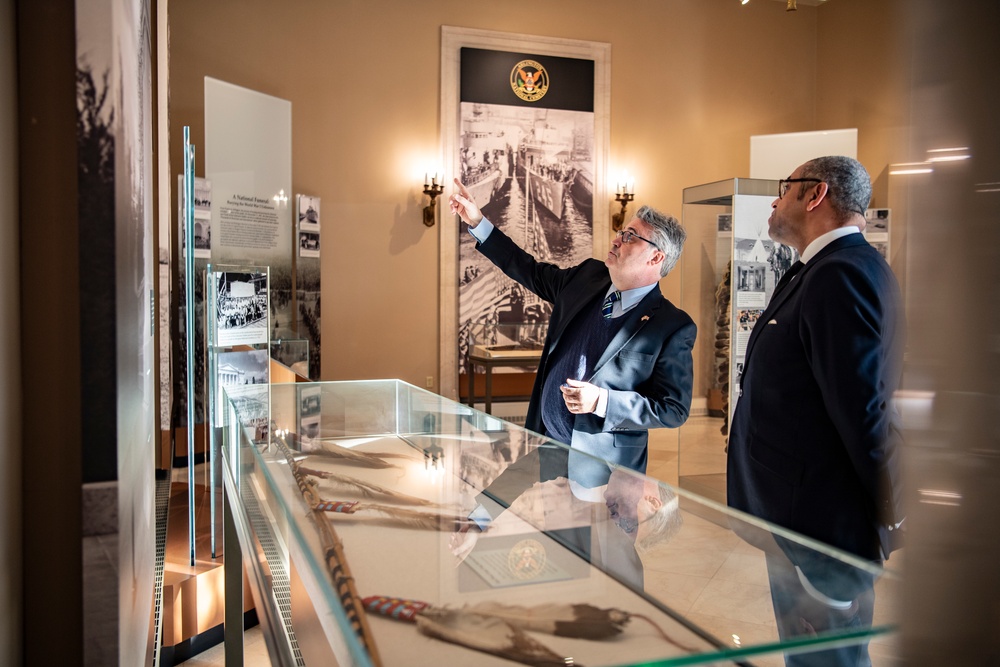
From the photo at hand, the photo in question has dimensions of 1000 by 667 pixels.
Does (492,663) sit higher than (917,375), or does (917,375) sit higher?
(917,375)

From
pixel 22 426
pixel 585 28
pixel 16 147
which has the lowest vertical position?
pixel 22 426

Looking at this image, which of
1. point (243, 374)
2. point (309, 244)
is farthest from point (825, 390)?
point (309, 244)

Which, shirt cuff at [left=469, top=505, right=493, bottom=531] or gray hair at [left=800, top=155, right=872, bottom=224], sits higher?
gray hair at [left=800, top=155, right=872, bottom=224]

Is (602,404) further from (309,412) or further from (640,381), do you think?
(309,412)

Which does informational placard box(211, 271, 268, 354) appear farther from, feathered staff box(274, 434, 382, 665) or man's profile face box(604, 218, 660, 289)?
feathered staff box(274, 434, 382, 665)

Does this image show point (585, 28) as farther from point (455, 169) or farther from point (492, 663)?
point (492, 663)

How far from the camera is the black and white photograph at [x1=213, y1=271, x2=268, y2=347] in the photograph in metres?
3.02

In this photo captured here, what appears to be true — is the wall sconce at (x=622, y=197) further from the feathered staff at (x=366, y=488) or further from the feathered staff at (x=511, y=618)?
the feathered staff at (x=511, y=618)

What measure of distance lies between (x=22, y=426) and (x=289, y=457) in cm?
66

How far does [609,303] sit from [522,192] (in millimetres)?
5438

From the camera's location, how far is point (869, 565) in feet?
2.64

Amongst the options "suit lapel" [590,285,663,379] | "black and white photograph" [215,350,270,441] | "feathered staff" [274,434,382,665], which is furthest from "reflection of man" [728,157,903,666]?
"black and white photograph" [215,350,270,441]

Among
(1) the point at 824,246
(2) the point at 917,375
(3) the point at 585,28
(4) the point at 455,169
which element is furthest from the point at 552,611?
(3) the point at 585,28

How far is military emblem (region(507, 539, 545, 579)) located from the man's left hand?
1.55 meters
